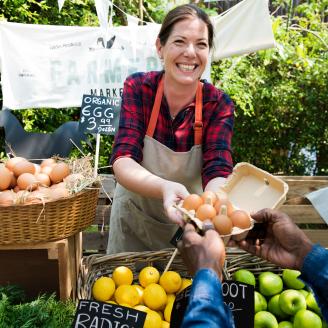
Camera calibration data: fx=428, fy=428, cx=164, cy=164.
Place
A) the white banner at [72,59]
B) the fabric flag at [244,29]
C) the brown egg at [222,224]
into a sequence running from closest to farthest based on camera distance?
the brown egg at [222,224] → the fabric flag at [244,29] → the white banner at [72,59]

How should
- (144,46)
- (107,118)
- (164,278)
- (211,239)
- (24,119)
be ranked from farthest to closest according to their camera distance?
(24,119) < (144,46) < (107,118) < (164,278) < (211,239)

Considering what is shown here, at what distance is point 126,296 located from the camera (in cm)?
165

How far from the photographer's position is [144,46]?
3.71 m

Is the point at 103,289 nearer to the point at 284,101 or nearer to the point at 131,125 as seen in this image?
the point at 131,125

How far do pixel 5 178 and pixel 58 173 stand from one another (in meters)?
0.23

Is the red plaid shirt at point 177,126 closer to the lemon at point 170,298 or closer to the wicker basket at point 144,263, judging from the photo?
the wicker basket at point 144,263

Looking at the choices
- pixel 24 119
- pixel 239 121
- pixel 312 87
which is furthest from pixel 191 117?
pixel 312 87

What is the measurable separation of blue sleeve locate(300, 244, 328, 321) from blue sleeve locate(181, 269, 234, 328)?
403 mm

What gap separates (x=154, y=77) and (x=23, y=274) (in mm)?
1164

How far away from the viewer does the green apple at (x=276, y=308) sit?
175cm

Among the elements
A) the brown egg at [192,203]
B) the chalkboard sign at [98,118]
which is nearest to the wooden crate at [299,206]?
the chalkboard sign at [98,118]

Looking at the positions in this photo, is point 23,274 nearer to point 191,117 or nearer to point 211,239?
point 191,117

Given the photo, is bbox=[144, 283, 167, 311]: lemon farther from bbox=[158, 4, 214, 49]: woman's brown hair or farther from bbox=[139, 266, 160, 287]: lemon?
bbox=[158, 4, 214, 49]: woman's brown hair

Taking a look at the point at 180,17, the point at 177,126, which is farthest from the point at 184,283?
the point at 180,17
